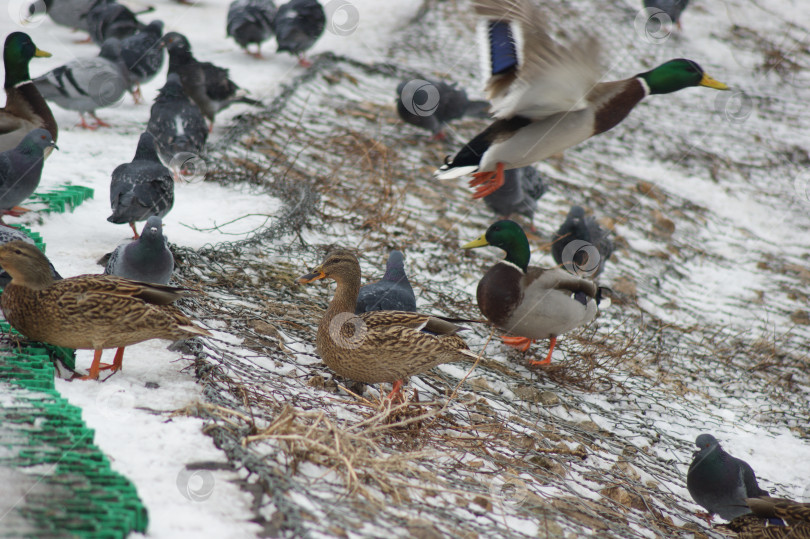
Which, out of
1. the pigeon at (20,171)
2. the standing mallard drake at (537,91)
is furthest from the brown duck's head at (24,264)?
the standing mallard drake at (537,91)

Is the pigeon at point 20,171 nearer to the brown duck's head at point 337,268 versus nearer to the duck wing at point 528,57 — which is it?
the brown duck's head at point 337,268

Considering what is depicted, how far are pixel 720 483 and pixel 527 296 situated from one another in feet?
4.90

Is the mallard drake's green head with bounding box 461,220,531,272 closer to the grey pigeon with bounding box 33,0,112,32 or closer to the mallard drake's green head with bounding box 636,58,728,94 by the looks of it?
the mallard drake's green head with bounding box 636,58,728,94

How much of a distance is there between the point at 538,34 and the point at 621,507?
7.98ft

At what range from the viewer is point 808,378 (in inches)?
223

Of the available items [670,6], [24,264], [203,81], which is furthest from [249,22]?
[24,264]

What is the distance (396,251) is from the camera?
4289 mm

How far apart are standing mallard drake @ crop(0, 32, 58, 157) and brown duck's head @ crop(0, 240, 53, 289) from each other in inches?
112

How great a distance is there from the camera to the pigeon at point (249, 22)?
30.0ft

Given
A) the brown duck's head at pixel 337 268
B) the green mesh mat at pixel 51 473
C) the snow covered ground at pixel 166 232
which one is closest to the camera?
the green mesh mat at pixel 51 473

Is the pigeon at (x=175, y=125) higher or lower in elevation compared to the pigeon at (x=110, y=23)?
lower

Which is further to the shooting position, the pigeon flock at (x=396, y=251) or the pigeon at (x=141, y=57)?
the pigeon at (x=141, y=57)

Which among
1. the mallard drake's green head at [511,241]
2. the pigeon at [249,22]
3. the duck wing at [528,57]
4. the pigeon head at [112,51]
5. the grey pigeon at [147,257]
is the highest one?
the duck wing at [528,57]

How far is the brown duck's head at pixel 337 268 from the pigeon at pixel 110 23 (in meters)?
6.30
